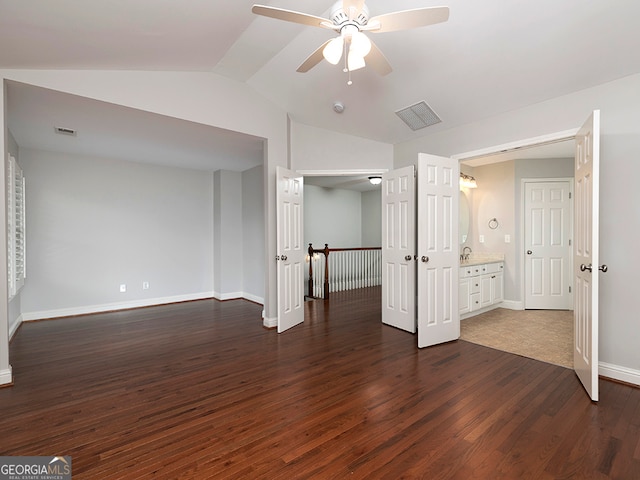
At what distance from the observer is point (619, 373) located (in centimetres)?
283

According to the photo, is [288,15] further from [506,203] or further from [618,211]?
[506,203]

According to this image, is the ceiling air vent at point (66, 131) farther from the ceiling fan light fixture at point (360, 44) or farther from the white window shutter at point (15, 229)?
the ceiling fan light fixture at point (360, 44)

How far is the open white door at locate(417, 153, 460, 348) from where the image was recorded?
3676 millimetres

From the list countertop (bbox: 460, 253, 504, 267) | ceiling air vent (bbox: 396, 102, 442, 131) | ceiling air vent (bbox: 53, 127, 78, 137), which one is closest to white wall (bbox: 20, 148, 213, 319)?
ceiling air vent (bbox: 53, 127, 78, 137)

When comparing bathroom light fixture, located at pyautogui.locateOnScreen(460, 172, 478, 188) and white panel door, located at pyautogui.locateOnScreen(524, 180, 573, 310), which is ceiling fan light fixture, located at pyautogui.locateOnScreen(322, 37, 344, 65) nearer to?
bathroom light fixture, located at pyautogui.locateOnScreen(460, 172, 478, 188)

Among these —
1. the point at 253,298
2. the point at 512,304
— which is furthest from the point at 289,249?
the point at 512,304

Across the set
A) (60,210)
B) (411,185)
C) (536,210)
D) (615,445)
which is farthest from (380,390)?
(60,210)

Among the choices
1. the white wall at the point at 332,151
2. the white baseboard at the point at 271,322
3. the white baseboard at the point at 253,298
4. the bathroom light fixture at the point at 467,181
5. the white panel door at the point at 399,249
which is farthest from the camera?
the white baseboard at the point at 253,298

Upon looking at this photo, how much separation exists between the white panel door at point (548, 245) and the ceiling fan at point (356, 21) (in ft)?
15.6

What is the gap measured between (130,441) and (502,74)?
4.26 meters

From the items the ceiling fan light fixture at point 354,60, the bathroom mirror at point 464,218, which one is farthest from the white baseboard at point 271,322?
the bathroom mirror at point 464,218

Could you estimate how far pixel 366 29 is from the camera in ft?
6.87

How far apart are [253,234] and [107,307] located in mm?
2777

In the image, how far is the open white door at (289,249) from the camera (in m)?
4.21
